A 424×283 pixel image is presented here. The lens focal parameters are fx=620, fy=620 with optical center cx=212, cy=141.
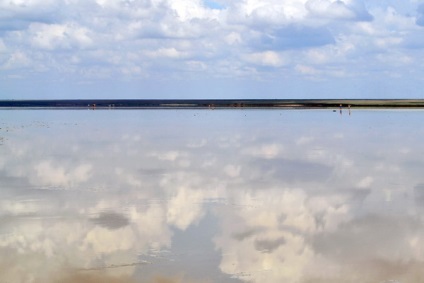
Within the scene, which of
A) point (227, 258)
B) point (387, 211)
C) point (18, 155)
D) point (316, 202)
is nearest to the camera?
point (227, 258)

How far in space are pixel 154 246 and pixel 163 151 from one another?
1957cm

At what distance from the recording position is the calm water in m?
12.1

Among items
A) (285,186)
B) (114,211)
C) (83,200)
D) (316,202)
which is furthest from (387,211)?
(83,200)

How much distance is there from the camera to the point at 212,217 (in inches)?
643

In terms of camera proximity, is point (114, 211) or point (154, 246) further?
point (114, 211)

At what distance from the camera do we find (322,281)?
37.5ft

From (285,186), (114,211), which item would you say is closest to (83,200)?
(114,211)

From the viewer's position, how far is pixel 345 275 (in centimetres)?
1175

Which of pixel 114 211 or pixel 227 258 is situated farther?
pixel 114 211

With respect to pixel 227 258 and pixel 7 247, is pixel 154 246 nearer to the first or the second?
pixel 227 258

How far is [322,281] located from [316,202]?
23.4ft

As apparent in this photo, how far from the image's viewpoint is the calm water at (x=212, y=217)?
12.1m

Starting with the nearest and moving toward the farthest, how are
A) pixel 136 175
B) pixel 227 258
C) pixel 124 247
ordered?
pixel 227 258 < pixel 124 247 < pixel 136 175

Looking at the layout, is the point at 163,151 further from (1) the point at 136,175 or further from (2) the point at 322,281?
(2) the point at 322,281
